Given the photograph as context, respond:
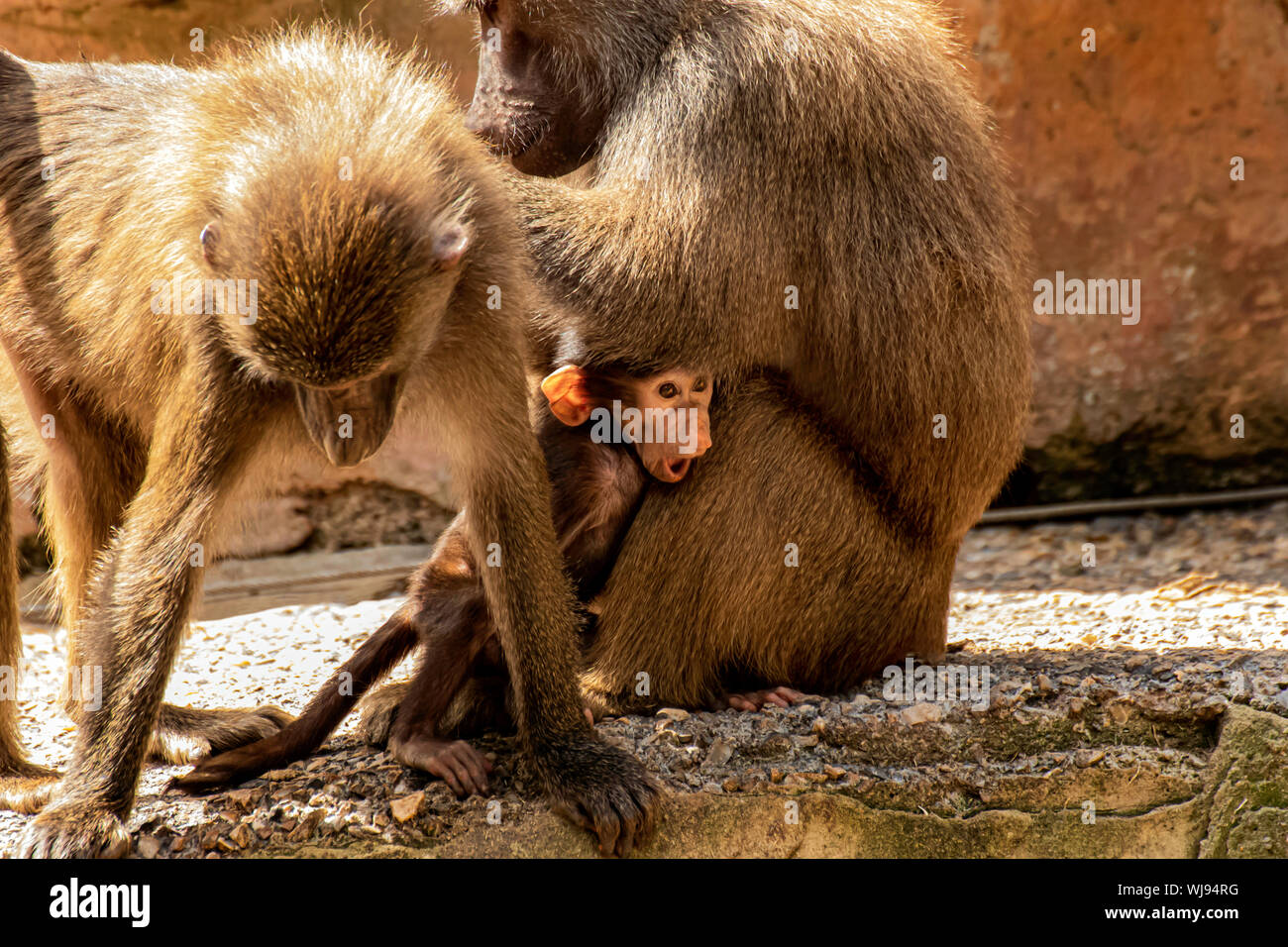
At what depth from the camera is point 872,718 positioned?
443cm

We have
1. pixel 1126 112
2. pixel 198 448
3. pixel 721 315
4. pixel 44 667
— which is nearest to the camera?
pixel 198 448

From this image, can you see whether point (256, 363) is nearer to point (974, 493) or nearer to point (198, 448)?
point (198, 448)

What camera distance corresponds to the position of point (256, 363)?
3.27 metres

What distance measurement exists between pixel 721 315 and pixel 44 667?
359cm

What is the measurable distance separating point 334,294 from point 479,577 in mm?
1303

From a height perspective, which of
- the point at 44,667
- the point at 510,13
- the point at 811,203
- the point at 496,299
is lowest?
the point at 44,667

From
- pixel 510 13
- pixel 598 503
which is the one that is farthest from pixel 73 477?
pixel 510 13

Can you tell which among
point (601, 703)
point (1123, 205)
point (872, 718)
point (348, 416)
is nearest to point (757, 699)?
point (872, 718)

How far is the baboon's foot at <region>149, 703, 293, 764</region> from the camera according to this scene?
429 cm

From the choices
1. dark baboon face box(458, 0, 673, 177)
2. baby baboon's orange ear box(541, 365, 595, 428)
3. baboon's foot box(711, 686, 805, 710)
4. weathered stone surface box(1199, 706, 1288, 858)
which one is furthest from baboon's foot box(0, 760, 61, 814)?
weathered stone surface box(1199, 706, 1288, 858)

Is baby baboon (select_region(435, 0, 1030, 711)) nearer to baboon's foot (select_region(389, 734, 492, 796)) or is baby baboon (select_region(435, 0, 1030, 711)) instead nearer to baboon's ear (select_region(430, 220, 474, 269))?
baboon's foot (select_region(389, 734, 492, 796))

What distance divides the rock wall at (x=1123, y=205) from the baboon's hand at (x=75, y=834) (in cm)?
383

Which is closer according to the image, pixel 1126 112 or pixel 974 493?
pixel 974 493

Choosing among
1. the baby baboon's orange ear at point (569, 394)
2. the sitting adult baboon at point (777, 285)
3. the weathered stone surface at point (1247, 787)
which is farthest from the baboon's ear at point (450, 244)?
the weathered stone surface at point (1247, 787)
